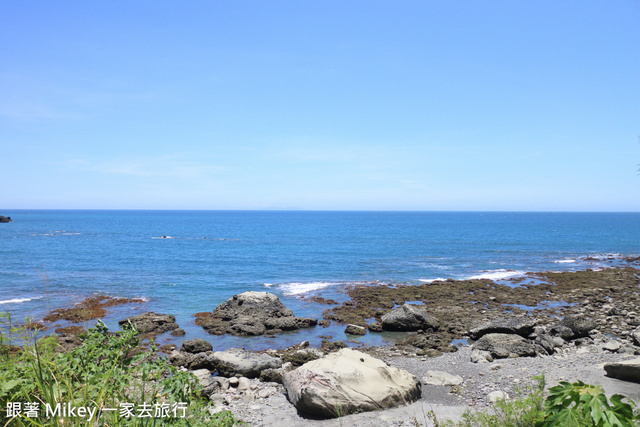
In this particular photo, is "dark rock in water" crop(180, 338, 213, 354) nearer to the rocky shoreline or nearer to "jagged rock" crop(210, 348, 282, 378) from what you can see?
the rocky shoreline

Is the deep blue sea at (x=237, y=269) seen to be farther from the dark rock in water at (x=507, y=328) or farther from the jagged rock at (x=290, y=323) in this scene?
the dark rock in water at (x=507, y=328)

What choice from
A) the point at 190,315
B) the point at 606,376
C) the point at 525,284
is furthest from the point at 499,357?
the point at 525,284

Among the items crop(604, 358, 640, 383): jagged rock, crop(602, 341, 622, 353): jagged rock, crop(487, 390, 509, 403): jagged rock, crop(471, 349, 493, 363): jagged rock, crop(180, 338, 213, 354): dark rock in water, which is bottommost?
crop(180, 338, 213, 354): dark rock in water

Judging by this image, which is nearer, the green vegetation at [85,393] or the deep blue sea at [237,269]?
the green vegetation at [85,393]

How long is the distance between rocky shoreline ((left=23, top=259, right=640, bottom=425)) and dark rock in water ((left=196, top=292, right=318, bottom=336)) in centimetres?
6

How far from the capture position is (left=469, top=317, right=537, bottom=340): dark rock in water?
17.9 meters

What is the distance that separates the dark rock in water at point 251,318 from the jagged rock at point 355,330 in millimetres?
2269

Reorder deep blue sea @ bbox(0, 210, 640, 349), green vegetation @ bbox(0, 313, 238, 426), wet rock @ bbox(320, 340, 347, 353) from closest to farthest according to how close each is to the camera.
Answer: green vegetation @ bbox(0, 313, 238, 426) → wet rock @ bbox(320, 340, 347, 353) → deep blue sea @ bbox(0, 210, 640, 349)

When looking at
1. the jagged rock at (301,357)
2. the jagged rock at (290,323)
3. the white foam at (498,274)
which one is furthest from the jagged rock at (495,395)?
the white foam at (498,274)

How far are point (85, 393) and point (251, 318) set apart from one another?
759 inches

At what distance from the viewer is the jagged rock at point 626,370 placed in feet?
38.0

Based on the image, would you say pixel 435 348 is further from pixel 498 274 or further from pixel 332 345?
pixel 498 274

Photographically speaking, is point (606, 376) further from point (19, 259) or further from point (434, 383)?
point (19, 259)

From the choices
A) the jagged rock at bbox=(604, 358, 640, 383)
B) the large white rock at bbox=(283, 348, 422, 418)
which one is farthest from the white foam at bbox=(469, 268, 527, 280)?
the large white rock at bbox=(283, 348, 422, 418)
